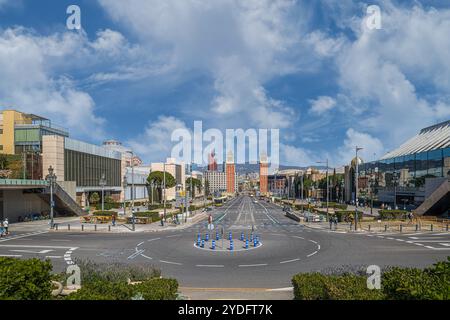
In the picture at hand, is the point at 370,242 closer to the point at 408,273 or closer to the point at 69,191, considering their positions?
the point at 408,273

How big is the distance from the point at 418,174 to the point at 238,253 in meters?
59.1

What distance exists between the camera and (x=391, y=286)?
962 centimetres

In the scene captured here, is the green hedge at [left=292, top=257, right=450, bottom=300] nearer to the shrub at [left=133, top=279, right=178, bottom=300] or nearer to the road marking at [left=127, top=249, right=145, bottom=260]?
the shrub at [left=133, top=279, right=178, bottom=300]

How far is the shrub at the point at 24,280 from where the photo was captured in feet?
30.3

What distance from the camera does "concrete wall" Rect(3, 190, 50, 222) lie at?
5300 centimetres

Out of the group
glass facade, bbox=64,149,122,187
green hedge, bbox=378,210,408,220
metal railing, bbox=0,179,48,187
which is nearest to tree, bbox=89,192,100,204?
glass facade, bbox=64,149,122,187

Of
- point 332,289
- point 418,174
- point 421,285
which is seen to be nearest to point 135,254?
point 332,289

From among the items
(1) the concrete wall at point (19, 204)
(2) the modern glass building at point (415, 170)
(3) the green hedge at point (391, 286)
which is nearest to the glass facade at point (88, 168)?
(1) the concrete wall at point (19, 204)

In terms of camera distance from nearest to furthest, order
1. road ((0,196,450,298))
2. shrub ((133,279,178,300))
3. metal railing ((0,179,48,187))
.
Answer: shrub ((133,279,178,300)) < road ((0,196,450,298)) < metal railing ((0,179,48,187))

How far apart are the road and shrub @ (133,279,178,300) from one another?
12.6 ft

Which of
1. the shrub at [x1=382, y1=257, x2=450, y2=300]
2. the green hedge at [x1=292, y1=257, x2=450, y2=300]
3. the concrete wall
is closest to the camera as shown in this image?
the shrub at [x1=382, y1=257, x2=450, y2=300]

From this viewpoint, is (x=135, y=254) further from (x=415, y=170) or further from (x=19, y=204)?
(x=415, y=170)

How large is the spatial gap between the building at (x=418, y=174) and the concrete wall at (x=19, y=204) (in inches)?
2407

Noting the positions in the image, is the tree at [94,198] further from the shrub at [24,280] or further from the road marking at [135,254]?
the shrub at [24,280]
